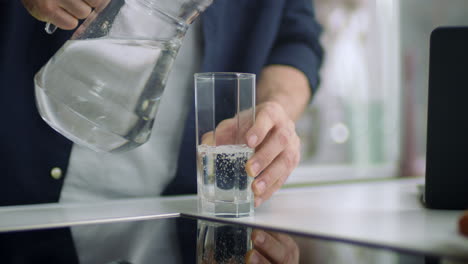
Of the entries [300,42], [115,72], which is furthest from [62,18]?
[300,42]

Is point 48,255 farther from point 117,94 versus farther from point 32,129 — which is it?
point 32,129

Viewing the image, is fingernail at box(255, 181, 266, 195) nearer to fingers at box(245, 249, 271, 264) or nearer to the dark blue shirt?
fingers at box(245, 249, 271, 264)

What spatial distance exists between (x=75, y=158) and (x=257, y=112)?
1.48ft

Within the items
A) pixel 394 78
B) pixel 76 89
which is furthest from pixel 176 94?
pixel 394 78

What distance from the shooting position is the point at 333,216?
522 millimetres

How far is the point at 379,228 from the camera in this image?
1.41 ft

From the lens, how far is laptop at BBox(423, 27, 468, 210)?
1.66 ft

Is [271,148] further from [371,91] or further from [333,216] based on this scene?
[371,91]

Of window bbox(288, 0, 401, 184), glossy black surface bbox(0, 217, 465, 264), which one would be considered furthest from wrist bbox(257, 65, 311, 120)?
window bbox(288, 0, 401, 184)

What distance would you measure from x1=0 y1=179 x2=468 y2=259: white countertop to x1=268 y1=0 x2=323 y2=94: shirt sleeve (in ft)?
1.10

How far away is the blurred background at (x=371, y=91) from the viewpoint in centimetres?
251

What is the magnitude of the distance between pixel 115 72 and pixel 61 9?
0.47 feet

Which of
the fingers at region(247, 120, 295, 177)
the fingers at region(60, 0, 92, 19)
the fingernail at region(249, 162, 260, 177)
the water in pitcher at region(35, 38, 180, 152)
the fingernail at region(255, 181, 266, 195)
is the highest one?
the fingers at region(60, 0, 92, 19)

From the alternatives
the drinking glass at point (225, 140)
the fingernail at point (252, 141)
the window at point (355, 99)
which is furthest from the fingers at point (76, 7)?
the window at point (355, 99)
